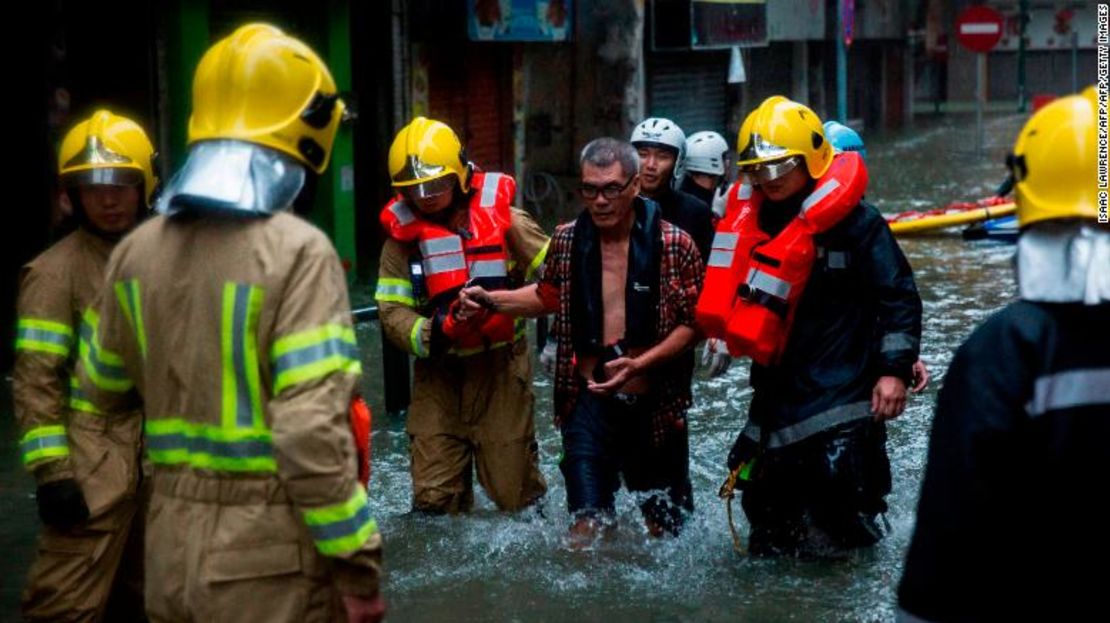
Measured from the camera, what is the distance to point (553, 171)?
2062cm

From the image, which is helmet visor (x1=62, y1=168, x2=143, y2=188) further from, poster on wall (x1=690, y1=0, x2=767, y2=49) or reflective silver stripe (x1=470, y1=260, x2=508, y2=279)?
poster on wall (x1=690, y1=0, x2=767, y2=49)

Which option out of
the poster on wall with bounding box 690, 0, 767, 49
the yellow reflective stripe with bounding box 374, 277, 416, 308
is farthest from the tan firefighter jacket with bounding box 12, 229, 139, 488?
the poster on wall with bounding box 690, 0, 767, 49

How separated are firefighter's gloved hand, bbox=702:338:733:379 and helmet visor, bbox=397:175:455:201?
4.00ft

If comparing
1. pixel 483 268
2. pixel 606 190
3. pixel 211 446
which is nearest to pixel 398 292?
pixel 483 268

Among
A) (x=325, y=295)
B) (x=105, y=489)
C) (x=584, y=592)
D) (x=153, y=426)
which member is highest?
(x=325, y=295)

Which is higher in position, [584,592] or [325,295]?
[325,295]

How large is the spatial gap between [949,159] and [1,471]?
23.6 meters

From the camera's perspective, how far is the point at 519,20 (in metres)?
18.0

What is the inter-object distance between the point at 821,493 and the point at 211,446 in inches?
132

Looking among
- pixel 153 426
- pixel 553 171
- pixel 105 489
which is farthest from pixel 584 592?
pixel 553 171

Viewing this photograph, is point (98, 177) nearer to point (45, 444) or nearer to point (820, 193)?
point (45, 444)

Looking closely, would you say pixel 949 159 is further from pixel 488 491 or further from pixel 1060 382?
pixel 1060 382

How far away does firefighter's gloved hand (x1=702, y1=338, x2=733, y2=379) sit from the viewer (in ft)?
21.8

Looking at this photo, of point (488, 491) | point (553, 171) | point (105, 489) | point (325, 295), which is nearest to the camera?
point (325, 295)
